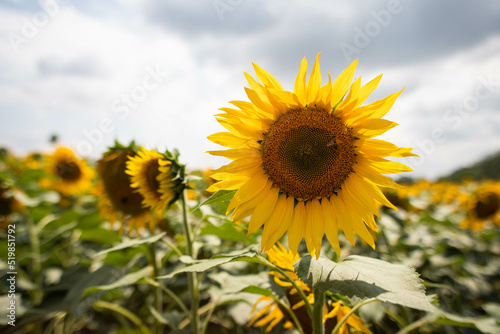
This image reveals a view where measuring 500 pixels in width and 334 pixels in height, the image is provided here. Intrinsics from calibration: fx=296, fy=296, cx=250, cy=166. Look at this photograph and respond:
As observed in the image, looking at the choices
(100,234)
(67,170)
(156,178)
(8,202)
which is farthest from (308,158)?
(67,170)

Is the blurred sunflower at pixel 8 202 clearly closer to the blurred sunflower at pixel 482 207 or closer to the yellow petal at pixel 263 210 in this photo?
the yellow petal at pixel 263 210

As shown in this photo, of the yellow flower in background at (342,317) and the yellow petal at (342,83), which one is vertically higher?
the yellow petal at (342,83)

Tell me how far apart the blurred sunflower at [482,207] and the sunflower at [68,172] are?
628cm

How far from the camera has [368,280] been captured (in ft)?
3.68

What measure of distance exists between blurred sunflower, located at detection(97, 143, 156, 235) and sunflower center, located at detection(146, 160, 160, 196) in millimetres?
262

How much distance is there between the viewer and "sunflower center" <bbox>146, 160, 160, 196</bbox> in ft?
6.87

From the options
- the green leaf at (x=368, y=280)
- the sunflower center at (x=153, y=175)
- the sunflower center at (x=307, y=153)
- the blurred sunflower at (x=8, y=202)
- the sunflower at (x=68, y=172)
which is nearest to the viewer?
the green leaf at (x=368, y=280)

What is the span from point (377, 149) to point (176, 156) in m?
1.24

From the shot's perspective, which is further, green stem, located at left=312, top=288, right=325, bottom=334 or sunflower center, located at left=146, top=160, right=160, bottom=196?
sunflower center, located at left=146, top=160, right=160, bottom=196

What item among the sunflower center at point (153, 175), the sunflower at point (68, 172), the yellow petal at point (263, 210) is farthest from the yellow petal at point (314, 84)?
the sunflower at point (68, 172)

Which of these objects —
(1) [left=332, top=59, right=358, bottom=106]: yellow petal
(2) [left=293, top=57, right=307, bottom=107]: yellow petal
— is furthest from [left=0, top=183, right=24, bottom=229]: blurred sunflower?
(1) [left=332, top=59, right=358, bottom=106]: yellow petal

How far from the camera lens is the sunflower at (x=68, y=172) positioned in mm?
4668

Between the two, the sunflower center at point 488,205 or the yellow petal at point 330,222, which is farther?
the sunflower center at point 488,205

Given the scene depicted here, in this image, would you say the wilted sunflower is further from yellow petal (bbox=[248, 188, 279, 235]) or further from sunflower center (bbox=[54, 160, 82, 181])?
sunflower center (bbox=[54, 160, 82, 181])
